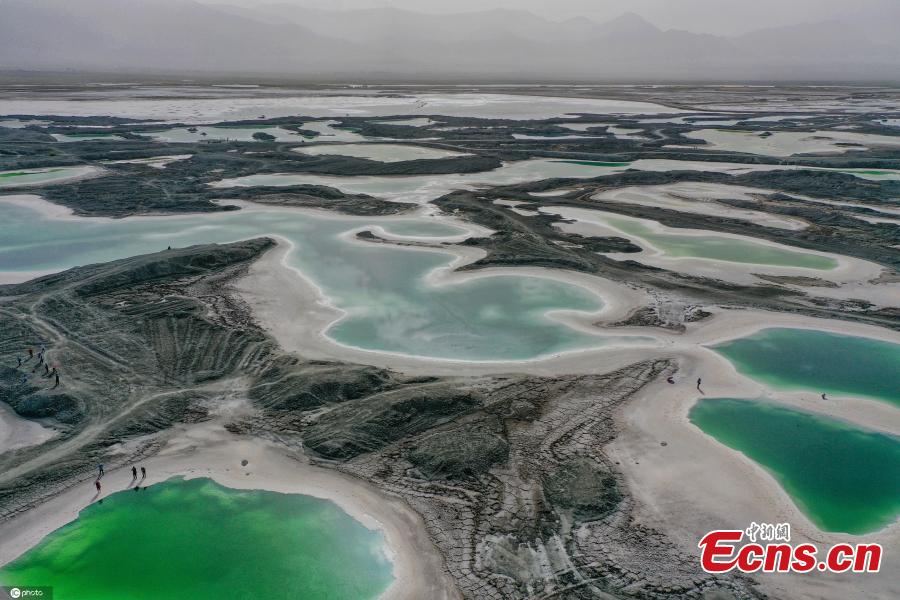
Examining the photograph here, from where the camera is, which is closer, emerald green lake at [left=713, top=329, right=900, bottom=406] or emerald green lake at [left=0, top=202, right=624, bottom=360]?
emerald green lake at [left=713, top=329, right=900, bottom=406]

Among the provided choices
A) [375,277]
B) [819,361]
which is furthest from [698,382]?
[375,277]

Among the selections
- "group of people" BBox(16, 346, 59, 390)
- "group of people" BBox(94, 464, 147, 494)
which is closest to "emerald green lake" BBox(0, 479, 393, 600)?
"group of people" BBox(94, 464, 147, 494)

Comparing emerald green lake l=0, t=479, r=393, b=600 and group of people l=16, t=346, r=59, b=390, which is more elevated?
group of people l=16, t=346, r=59, b=390

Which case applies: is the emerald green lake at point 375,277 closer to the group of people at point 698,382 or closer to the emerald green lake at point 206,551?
the group of people at point 698,382

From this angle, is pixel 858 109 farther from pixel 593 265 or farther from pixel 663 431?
pixel 663 431

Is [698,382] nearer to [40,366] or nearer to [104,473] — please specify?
[104,473]

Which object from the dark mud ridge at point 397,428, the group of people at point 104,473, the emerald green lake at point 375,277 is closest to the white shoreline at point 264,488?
the group of people at point 104,473

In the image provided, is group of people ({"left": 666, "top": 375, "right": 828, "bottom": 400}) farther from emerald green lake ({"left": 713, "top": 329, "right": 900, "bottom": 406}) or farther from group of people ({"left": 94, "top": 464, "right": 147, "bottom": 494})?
group of people ({"left": 94, "top": 464, "right": 147, "bottom": 494})
